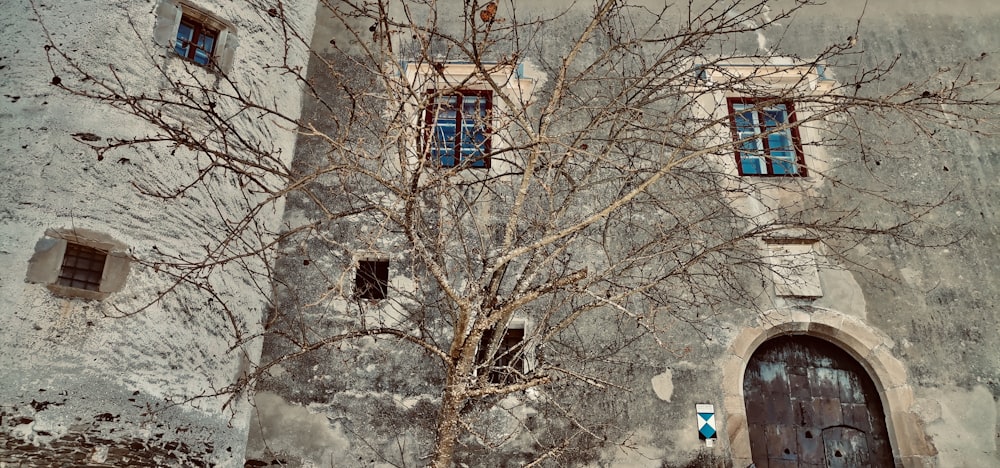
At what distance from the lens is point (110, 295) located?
18.1ft

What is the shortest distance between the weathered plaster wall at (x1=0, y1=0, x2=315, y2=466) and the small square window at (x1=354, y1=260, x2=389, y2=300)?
920mm

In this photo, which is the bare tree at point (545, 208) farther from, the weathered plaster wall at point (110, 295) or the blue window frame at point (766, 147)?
the weathered plaster wall at point (110, 295)

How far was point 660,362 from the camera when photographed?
647 cm

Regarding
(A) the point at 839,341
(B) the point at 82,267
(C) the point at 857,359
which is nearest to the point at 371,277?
(B) the point at 82,267

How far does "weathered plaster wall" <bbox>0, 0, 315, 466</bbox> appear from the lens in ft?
16.8

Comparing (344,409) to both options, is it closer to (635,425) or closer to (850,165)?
(635,425)

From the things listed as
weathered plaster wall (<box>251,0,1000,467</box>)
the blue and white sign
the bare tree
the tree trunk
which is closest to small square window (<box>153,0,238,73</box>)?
the bare tree

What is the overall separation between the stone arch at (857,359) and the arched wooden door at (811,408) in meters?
0.12

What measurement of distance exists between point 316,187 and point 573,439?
336cm

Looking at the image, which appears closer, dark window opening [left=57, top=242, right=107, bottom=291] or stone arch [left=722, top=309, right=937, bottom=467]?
dark window opening [left=57, top=242, right=107, bottom=291]

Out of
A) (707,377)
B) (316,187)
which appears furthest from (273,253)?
(707,377)

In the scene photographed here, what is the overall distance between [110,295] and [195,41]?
2.49 m

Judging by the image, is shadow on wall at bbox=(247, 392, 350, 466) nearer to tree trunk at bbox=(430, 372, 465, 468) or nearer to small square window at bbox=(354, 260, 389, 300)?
small square window at bbox=(354, 260, 389, 300)

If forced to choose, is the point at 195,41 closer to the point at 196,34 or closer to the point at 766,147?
the point at 196,34
